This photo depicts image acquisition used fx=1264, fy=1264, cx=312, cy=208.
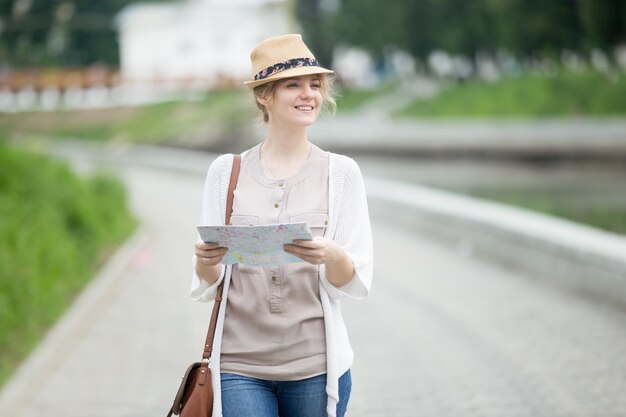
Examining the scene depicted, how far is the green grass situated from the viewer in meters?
38.6

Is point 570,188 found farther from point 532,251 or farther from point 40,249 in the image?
point 40,249

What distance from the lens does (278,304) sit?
3.92 metres

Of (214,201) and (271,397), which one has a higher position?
(214,201)

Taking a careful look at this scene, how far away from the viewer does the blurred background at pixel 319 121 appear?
13773 millimetres

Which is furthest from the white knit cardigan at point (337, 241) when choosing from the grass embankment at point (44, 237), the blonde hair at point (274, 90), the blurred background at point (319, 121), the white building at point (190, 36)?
the white building at point (190, 36)

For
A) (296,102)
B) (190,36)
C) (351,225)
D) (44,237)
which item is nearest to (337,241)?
(351,225)

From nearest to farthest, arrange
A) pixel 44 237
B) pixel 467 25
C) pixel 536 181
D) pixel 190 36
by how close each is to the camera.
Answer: pixel 44 237
pixel 536 181
pixel 467 25
pixel 190 36

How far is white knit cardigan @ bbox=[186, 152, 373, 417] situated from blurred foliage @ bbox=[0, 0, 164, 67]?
78321mm

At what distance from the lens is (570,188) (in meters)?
27.8

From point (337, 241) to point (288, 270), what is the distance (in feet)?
0.62

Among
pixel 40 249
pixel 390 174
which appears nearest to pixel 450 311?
pixel 40 249

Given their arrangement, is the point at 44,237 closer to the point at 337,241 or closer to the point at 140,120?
the point at 337,241

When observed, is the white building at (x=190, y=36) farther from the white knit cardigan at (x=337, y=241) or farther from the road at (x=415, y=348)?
the white knit cardigan at (x=337, y=241)

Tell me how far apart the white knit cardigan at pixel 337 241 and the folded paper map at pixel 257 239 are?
195 millimetres
